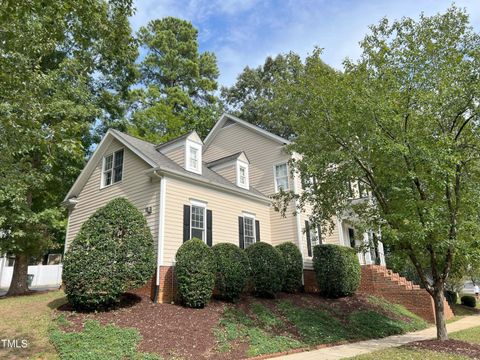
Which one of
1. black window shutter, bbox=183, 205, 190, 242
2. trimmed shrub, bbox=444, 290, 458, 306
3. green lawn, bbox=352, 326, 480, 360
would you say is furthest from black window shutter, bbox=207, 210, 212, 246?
trimmed shrub, bbox=444, 290, 458, 306

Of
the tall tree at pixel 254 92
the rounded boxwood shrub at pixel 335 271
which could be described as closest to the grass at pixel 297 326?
the rounded boxwood shrub at pixel 335 271

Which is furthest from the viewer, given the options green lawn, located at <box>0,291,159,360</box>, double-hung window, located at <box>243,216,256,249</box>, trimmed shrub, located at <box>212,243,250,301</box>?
double-hung window, located at <box>243,216,256,249</box>

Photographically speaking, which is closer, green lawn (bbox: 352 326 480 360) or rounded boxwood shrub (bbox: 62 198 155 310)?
green lawn (bbox: 352 326 480 360)

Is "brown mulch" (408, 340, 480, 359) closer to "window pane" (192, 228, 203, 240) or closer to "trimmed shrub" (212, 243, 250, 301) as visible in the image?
"trimmed shrub" (212, 243, 250, 301)

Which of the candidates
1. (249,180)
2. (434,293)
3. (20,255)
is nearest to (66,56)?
(20,255)

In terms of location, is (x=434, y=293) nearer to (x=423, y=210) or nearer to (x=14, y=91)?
(x=423, y=210)


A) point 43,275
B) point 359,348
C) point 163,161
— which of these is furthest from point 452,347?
point 43,275

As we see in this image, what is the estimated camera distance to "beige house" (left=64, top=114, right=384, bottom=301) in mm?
12625

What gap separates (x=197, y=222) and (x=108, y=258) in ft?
14.4

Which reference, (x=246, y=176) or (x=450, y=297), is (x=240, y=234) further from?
(x=450, y=297)

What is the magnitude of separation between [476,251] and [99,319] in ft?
30.9

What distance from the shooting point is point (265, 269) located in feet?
42.6

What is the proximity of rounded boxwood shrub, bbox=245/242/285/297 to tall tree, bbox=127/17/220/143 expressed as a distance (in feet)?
58.5

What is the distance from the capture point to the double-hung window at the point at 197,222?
13.4 meters
